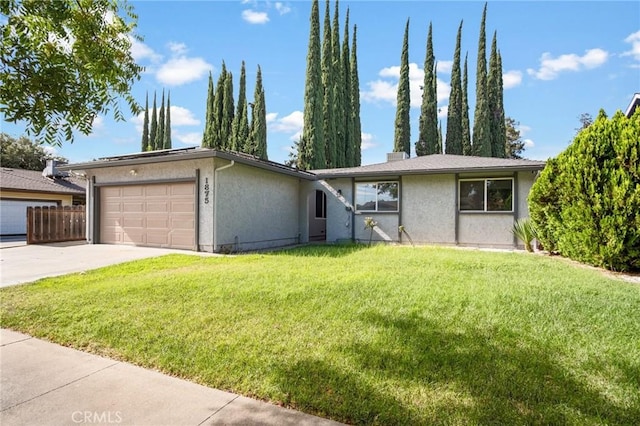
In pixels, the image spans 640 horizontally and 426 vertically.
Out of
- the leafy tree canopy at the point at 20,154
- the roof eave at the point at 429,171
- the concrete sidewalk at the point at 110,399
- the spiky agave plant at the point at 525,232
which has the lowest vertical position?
the concrete sidewalk at the point at 110,399

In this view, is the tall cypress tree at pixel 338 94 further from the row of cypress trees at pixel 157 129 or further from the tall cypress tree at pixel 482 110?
the row of cypress trees at pixel 157 129

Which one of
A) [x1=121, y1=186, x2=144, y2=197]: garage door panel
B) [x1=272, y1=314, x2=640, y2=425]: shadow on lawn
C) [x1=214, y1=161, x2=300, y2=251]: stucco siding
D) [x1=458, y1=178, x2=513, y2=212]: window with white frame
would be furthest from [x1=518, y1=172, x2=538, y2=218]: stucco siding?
[x1=121, y1=186, x2=144, y2=197]: garage door panel

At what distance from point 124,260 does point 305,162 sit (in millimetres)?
16794

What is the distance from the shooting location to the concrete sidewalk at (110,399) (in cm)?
246

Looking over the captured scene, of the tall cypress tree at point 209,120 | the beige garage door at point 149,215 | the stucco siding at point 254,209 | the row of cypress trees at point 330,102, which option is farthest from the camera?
the tall cypress tree at point 209,120

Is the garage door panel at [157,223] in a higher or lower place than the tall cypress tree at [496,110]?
lower

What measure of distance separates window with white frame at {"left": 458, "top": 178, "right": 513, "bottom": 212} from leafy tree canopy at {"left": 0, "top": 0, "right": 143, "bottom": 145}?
11.7 meters

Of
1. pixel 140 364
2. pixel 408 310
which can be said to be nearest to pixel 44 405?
pixel 140 364

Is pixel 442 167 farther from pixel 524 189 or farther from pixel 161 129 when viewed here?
pixel 161 129

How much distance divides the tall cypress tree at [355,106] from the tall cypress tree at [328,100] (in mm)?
3361

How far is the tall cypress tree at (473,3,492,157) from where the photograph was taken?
28.0 m

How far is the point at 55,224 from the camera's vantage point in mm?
13891

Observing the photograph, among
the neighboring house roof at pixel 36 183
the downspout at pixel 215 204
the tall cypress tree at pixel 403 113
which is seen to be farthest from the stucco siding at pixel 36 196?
the tall cypress tree at pixel 403 113

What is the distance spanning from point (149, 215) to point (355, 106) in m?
22.5
